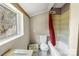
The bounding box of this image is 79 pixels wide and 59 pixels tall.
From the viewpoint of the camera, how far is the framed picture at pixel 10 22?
128 centimetres

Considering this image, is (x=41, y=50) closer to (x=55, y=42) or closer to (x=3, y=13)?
(x=55, y=42)

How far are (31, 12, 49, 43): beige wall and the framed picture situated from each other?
241 mm

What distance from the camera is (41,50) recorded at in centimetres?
195

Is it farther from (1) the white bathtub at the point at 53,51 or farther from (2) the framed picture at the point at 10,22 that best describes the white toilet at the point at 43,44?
(2) the framed picture at the point at 10,22

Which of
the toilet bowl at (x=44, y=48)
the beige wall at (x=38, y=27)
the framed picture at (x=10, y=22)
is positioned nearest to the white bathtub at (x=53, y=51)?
the toilet bowl at (x=44, y=48)

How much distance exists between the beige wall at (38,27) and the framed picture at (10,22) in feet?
0.79

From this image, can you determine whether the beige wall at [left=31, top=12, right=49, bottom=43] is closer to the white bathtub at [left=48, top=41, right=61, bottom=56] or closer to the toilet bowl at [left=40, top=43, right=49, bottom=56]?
the toilet bowl at [left=40, top=43, right=49, bottom=56]

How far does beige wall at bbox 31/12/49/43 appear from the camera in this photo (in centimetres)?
183

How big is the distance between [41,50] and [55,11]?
2.78 feet

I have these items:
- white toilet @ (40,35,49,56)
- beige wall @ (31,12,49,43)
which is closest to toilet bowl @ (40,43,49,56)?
white toilet @ (40,35,49,56)

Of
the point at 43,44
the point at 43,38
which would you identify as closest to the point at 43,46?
the point at 43,44

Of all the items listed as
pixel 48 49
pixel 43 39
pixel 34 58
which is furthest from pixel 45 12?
pixel 34 58

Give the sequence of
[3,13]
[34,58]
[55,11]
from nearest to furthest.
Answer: [34,58]
[3,13]
[55,11]

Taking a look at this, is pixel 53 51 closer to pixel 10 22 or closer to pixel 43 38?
pixel 43 38
